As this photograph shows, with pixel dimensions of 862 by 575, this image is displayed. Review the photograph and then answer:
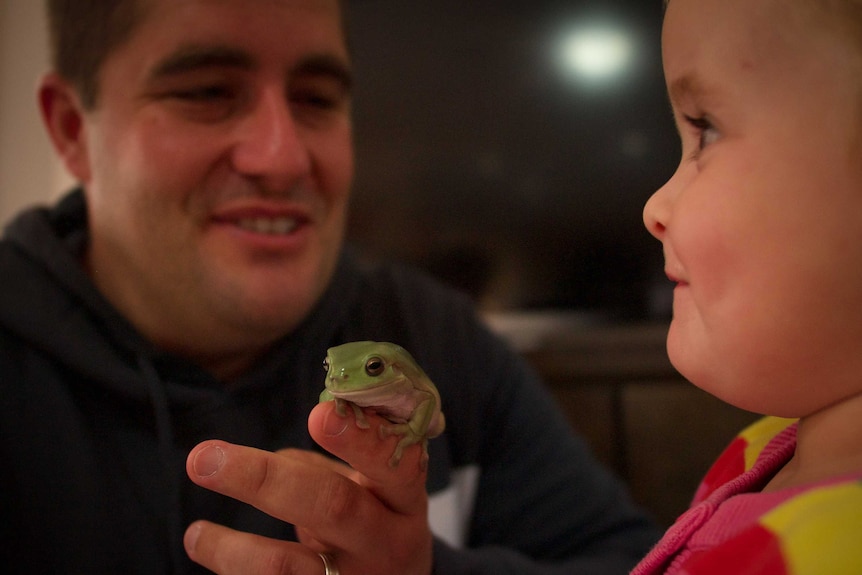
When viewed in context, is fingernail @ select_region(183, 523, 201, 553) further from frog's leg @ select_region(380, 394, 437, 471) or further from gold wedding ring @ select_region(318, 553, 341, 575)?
frog's leg @ select_region(380, 394, 437, 471)

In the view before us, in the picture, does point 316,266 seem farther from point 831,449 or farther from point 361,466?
point 831,449

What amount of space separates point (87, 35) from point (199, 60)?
9.6 inches

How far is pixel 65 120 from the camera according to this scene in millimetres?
878

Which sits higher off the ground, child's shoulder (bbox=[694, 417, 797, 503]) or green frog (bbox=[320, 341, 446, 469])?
green frog (bbox=[320, 341, 446, 469])

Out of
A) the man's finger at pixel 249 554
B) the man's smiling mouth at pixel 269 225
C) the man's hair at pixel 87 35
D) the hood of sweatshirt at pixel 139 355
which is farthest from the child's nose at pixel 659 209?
the man's hair at pixel 87 35

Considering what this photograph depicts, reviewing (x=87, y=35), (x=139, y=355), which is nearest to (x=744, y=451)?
(x=139, y=355)

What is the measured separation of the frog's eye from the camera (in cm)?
39

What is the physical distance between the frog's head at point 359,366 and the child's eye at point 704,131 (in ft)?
0.73

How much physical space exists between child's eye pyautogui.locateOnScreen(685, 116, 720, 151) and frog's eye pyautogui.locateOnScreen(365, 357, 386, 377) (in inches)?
8.8

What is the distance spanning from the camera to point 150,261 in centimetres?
80

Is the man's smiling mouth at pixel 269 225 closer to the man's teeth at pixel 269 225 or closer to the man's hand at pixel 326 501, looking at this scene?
the man's teeth at pixel 269 225

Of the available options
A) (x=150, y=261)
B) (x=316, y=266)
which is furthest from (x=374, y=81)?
(x=150, y=261)

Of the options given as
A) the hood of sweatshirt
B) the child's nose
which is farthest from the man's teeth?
the child's nose

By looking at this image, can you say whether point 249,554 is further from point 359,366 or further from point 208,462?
point 359,366
